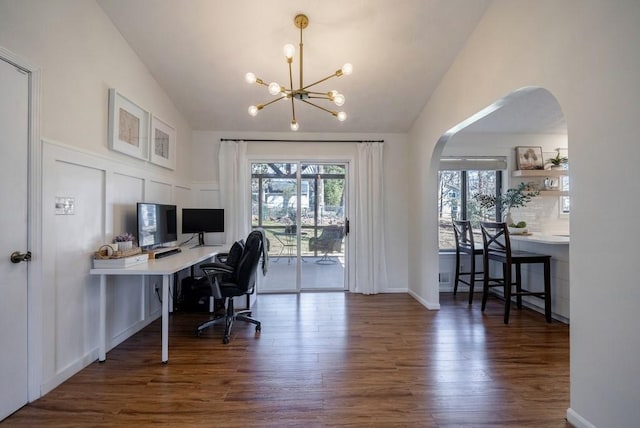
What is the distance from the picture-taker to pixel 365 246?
14.7ft

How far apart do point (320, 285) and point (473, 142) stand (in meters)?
3.33

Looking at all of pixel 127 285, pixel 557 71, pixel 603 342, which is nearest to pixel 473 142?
pixel 557 71

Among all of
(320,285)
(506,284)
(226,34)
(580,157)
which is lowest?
(320,285)

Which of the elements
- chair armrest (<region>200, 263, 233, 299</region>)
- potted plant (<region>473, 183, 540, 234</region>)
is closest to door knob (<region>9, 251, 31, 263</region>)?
chair armrest (<region>200, 263, 233, 299</region>)

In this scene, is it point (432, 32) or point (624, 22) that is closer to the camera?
point (624, 22)

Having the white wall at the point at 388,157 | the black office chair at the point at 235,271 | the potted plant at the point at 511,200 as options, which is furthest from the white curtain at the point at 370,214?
the black office chair at the point at 235,271

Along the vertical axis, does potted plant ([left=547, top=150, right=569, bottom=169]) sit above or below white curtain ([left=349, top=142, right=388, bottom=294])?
above

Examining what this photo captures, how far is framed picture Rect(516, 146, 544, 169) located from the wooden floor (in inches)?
96.0

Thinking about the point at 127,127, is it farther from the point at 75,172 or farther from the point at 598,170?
the point at 598,170

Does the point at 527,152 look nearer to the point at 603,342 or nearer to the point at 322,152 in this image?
the point at 322,152

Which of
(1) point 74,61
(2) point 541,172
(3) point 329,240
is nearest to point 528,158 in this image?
(2) point 541,172

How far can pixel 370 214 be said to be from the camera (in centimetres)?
447

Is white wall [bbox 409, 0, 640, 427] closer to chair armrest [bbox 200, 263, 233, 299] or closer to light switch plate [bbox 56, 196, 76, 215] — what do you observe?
chair armrest [bbox 200, 263, 233, 299]

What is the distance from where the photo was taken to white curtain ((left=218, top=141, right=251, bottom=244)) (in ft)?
14.2
